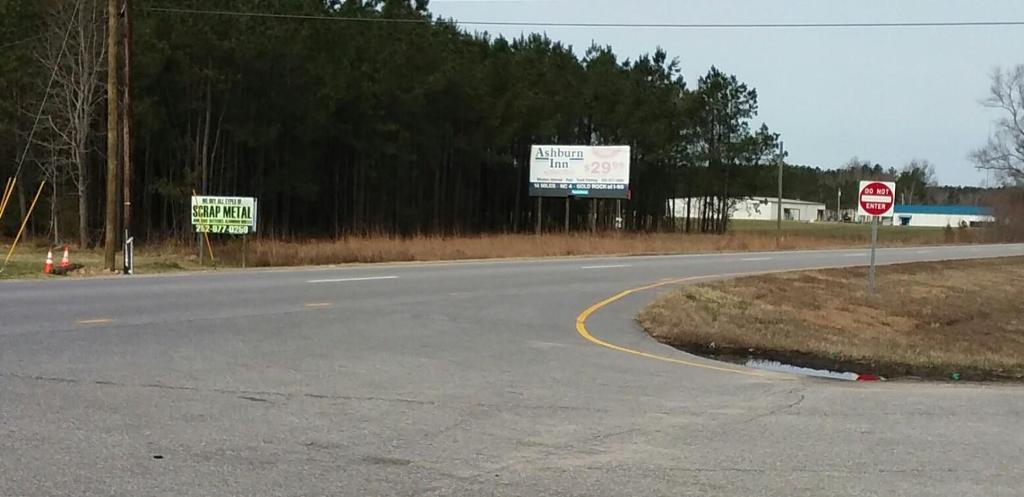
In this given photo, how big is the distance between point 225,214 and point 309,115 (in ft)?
60.5

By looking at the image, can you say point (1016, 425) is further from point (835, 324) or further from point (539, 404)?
point (835, 324)

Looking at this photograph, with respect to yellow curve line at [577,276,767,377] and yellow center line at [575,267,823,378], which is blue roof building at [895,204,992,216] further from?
yellow curve line at [577,276,767,377]

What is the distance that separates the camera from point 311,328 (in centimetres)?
1283

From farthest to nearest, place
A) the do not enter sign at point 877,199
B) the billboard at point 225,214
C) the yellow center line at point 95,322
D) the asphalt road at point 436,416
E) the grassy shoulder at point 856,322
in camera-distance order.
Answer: the billboard at point 225,214
the do not enter sign at point 877,199
the grassy shoulder at point 856,322
the yellow center line at point 95,322
the asphalt road at point 436,416

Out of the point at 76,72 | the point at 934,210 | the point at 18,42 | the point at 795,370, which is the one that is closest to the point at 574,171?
the point at 76,72

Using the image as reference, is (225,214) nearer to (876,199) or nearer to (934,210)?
(876,199)

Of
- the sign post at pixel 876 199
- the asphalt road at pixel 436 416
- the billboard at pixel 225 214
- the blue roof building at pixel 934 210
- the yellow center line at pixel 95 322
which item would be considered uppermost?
the blue roof building at pixel 934 210

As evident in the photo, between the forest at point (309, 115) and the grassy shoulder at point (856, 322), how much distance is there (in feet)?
63.3

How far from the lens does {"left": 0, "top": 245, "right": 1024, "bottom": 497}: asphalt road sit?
227 inches

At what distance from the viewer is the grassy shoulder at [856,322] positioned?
12.9m

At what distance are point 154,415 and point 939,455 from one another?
242 inches

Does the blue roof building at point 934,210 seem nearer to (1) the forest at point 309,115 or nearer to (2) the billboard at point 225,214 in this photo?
(1) the forest at point 309,115

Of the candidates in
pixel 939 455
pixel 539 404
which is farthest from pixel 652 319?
pixel 939 455

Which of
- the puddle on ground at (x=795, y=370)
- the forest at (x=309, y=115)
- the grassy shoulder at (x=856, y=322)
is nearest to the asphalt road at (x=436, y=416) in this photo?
the puddle on ground at (x=795, y=370)
